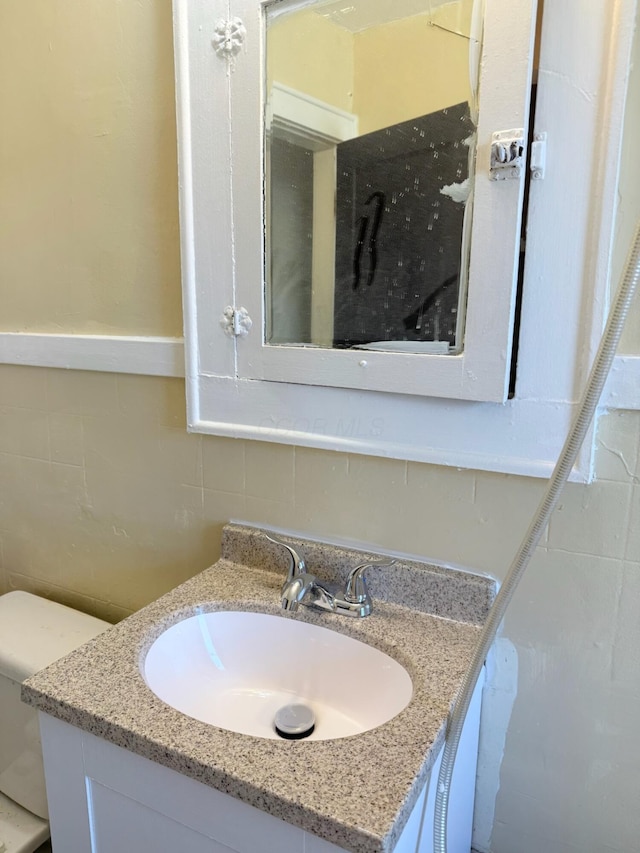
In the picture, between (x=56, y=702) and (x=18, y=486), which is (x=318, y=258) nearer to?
(x=56, y=702)

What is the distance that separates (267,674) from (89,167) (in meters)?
1.04

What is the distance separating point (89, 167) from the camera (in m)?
1.20

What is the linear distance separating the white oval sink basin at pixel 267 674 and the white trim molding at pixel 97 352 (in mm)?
503

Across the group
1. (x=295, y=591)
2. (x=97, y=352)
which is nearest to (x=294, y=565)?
(x=295, y=591)

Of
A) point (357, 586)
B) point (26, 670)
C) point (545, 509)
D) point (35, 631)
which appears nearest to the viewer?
point (545, 509)

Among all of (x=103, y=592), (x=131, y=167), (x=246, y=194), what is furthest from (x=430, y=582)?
(x=131, y=167)

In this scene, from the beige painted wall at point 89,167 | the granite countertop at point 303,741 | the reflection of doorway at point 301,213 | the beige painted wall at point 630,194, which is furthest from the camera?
the beige painted wall at point 89,167

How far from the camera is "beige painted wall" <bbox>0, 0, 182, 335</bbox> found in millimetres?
1108

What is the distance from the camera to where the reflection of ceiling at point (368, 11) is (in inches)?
33.4

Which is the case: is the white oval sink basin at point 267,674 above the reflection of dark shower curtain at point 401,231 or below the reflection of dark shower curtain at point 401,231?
below

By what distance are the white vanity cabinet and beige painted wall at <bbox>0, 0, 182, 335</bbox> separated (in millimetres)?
729

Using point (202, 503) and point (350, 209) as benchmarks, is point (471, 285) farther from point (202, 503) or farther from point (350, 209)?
point (202, 503)

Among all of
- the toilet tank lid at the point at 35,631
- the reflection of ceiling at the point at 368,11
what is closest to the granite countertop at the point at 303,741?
the toilet tank lid at the point at 35,631

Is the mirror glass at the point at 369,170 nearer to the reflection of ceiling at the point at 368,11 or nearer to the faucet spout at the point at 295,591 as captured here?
the reflection of ceiling at the point at 368,11
